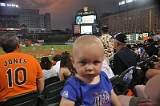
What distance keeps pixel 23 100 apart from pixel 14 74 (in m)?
0.54

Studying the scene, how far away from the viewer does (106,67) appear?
2975 millimetres

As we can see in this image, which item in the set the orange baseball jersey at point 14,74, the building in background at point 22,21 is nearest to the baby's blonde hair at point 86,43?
the orange baseball jersey at point 14,74

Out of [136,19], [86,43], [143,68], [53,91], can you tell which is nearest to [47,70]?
[53,91]

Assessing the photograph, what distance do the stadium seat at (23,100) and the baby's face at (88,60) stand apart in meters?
1.08

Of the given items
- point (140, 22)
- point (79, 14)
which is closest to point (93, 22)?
point (79, 14)

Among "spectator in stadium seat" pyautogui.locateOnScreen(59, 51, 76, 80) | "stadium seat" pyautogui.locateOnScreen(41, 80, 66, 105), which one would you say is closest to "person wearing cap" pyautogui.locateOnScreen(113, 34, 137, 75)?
"spectator in stadium seat" pyautogui.locateOnScreen(59, 51, 76, 80)

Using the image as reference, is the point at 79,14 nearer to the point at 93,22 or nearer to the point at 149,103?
the point at 93,22

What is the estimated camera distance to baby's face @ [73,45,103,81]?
1.37 metres

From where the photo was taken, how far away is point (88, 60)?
137cm

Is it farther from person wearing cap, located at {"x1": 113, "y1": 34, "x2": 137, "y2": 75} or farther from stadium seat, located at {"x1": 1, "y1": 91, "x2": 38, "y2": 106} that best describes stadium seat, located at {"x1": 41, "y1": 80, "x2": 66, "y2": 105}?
person wearing cap, located at {"x1": 113, "y1": 34, "x2": 137, "y2": 75}

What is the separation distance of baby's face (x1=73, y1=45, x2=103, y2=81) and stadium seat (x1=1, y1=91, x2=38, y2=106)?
108 cm

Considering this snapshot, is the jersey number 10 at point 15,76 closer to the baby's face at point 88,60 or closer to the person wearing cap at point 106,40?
the baby's face at point 88,60

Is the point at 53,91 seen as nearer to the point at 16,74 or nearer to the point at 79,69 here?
the point at 16,74

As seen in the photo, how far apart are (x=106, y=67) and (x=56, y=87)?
84cm
